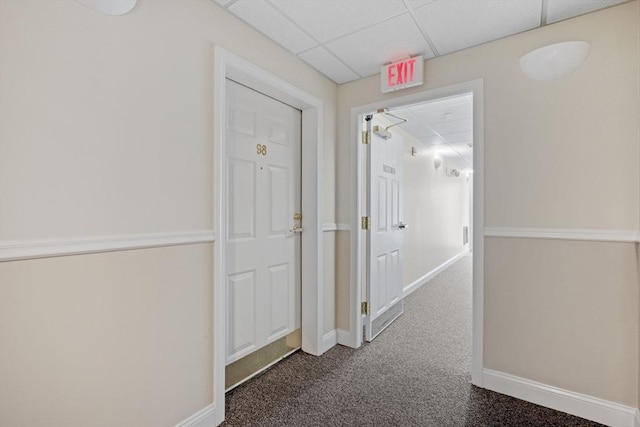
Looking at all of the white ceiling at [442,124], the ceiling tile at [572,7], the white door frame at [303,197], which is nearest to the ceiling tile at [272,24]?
the white door frame at [303,197]

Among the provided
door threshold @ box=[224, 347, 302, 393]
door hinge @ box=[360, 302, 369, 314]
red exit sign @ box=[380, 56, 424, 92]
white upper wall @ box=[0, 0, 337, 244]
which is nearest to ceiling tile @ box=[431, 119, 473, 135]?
red exit sign @ box=[380, 56, 424, 92]

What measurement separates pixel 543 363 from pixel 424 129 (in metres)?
3.02

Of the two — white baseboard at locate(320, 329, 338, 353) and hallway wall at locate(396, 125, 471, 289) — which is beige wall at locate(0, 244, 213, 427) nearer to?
white baseboard at locate(320, 329, 338, 353)

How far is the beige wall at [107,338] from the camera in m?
1.05

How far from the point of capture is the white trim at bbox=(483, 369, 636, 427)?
1644mm

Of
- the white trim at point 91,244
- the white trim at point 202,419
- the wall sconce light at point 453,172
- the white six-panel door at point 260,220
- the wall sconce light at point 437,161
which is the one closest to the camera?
the white trim at point 91,244

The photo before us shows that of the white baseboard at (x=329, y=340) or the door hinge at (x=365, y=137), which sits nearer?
the white baseboard at (x=329, y=340)

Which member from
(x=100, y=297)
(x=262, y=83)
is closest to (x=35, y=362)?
(x=100, y=297)

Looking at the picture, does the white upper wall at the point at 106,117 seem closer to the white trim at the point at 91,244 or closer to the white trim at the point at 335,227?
the white trim at the point at 91,244

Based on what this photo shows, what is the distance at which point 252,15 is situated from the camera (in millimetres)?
1770

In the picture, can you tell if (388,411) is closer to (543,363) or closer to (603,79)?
(543,363)

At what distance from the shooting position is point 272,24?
1855 millimetres

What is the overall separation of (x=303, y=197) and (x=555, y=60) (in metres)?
1.89

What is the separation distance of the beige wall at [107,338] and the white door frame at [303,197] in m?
0.06
